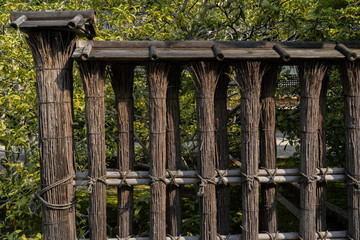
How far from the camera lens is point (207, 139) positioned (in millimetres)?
3150

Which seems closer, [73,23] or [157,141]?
[73,23]

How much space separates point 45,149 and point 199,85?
1663mm

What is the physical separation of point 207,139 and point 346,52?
5.29 ft

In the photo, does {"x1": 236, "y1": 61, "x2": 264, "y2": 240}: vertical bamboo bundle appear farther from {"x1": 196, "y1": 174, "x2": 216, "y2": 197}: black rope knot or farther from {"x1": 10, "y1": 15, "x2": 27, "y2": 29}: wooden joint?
{"x1": 10, "y1": 15, "x2": 27, "y2": 29}: wooden joint

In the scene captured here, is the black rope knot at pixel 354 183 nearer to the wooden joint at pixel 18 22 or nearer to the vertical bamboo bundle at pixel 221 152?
the vertical bamboo bundle at pixel 221 152

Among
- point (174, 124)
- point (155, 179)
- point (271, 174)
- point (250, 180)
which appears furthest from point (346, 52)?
point (155, 179)

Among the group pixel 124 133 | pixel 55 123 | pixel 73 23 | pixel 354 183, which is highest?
pixel 73 23

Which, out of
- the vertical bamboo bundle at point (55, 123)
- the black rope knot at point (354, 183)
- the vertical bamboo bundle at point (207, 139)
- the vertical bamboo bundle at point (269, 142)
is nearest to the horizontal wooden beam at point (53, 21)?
the vertical bamboo bundle at point (55, 123)

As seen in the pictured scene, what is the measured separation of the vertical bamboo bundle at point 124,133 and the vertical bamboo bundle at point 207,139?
0.75 m

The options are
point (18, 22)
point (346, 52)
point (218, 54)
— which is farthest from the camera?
point (346, 52)

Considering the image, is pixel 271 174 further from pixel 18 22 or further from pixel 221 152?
pixel 18 22

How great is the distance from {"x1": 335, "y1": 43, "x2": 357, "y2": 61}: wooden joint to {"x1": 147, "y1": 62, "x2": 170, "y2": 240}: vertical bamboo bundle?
5.75 ft

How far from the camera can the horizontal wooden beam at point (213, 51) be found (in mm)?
2922

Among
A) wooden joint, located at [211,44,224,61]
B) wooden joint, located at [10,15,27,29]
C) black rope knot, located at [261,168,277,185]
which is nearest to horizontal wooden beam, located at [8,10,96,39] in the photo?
wooden joint, located at [10,15,27,29]
